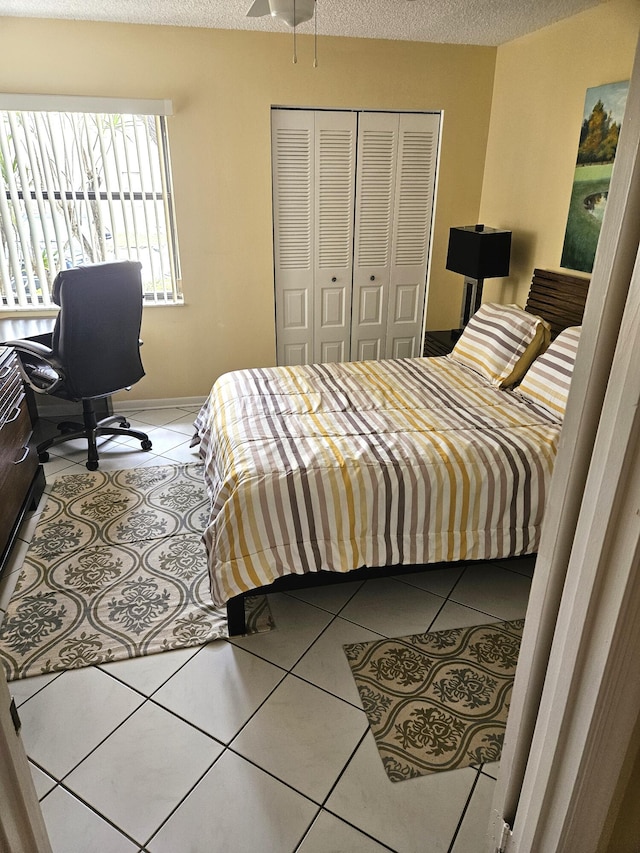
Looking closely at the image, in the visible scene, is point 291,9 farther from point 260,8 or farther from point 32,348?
point 32,348

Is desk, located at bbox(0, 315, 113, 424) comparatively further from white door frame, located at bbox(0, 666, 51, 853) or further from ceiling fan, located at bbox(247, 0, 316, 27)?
white door frame, located at bbox(0, 666, 51, 853)

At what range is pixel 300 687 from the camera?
1.97m

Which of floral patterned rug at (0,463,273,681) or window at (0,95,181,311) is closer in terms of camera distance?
floral patterned rug at (0,463,273,681)

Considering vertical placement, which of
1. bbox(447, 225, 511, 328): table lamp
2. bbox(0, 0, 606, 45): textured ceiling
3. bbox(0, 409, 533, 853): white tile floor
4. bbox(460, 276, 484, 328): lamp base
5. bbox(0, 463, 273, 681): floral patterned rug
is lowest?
bbox(0, 409, 533, 853): white tile floor

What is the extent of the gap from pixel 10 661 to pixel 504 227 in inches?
156

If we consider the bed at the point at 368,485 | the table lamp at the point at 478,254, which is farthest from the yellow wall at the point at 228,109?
the bed at the point at 368,485

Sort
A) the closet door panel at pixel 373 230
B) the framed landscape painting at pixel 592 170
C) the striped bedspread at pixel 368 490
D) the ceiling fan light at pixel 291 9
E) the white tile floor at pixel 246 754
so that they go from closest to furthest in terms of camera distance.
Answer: the white tile floor at pixel 246 754 < the striped bedspread at pixel 368 490 < the ceiling fan light at pixel 291 9 < the framed landscape painting at pixel 592 170 < the closet door panel at pixel 373 230

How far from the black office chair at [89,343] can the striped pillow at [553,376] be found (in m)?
2.27

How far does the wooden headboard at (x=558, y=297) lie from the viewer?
3293mm

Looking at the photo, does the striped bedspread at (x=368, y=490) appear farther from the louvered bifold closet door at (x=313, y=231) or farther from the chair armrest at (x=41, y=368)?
the louvered bifold closet door at (x=313, y=231)

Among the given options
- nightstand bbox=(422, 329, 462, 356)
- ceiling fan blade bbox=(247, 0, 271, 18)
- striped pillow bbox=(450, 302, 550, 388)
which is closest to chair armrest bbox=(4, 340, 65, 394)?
ceiling fan blade bbox=(247, 0, 271, 18)

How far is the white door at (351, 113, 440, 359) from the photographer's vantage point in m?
4.21

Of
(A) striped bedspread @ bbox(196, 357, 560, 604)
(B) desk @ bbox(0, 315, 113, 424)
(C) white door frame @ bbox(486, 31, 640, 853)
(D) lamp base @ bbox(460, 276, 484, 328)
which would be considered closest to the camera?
(C) white door frame @ bbox(486, 31, 640, 853)

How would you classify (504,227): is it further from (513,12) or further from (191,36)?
(191,36)
